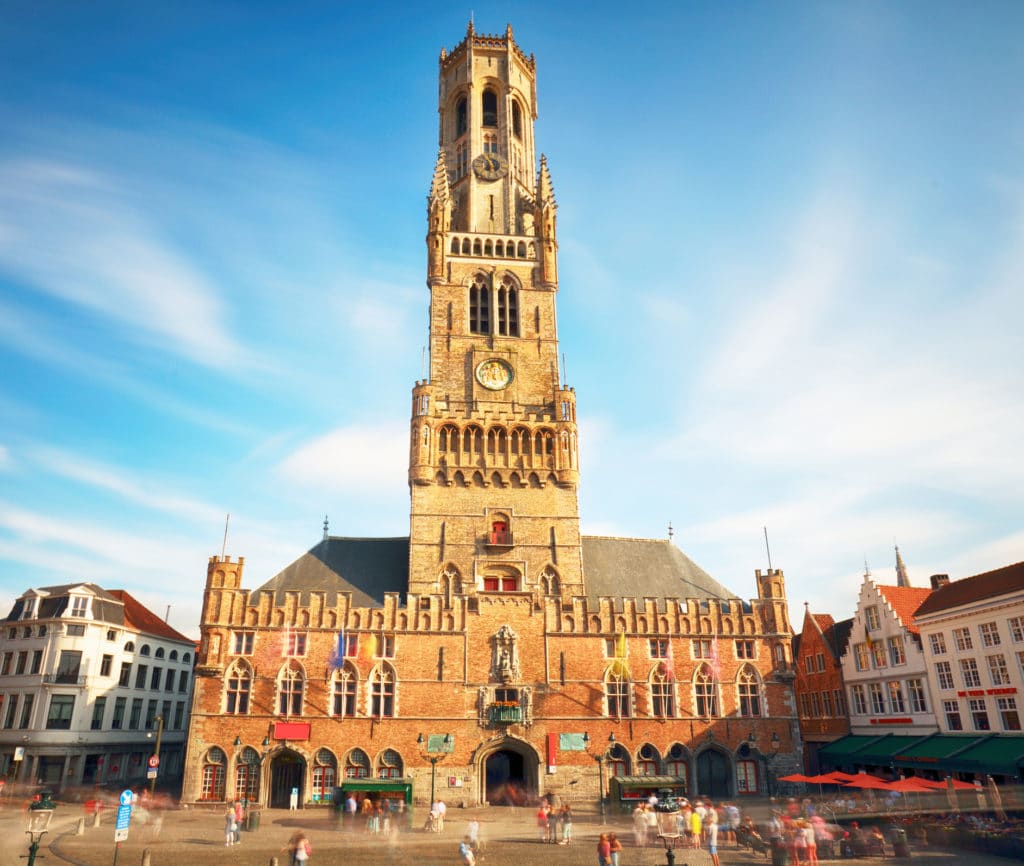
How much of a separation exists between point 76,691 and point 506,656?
1182 inches

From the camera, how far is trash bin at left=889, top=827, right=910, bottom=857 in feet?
87.4

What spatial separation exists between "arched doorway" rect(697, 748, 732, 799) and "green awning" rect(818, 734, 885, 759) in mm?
6534

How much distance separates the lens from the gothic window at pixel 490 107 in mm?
62719

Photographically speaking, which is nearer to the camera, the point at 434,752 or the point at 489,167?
the point at 434,752

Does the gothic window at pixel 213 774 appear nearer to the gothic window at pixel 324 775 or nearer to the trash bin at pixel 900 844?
the gothic window at pixel 324 775

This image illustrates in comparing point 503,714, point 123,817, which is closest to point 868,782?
point 503,714

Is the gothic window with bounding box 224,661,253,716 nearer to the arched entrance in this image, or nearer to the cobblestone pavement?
the cobblestone pavement

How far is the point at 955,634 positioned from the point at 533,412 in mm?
27826

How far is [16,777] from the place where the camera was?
46.8 m

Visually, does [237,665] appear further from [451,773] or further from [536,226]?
[536,226]

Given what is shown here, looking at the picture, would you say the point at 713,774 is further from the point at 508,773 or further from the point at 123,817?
the point at 123,817

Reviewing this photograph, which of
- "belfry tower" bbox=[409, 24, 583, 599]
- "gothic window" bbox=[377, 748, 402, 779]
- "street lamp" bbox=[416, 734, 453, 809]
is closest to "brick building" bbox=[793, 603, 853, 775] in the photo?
"belfry tower" bbox=[409, 24, 583, 599]

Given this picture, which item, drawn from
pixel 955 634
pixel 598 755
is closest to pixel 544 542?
pixel 598 755

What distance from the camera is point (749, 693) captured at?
45250 mm
